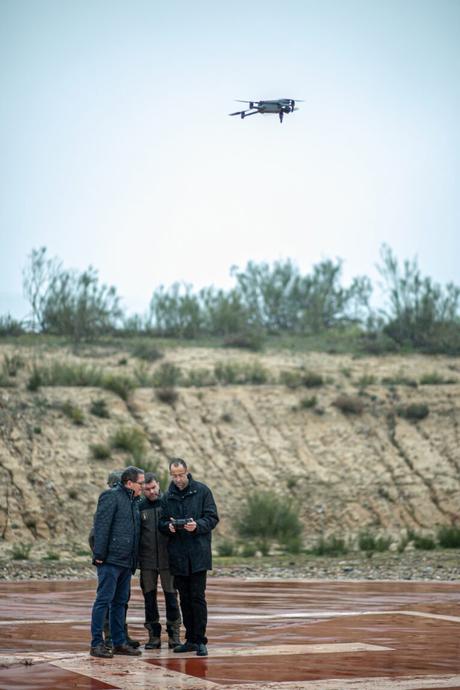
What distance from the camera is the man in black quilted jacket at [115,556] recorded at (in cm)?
1323

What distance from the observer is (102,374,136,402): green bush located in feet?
147

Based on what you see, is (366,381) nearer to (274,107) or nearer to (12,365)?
(12,365)

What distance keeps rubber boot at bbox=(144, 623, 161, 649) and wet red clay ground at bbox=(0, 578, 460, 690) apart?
11 cm

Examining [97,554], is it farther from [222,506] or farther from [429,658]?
[222,506]

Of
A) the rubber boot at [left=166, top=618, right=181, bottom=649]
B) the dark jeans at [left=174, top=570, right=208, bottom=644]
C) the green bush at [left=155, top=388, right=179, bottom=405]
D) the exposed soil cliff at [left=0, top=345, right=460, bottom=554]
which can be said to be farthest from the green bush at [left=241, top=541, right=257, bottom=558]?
the dark jeans at [left=174, top=570, right=208, bottom=644]

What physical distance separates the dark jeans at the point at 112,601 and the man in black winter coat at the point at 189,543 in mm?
578

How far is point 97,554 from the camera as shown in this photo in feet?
43.4

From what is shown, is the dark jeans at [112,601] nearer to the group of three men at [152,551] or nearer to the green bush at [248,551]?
the group of three men at [152,551]

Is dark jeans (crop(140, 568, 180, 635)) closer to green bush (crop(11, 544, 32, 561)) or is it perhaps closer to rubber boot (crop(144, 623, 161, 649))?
rubber boot (crop(144, 623, 161, 649))

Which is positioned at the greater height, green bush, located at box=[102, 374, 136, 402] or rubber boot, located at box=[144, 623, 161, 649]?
green bush, located at box=[102, 374, 136, 402]

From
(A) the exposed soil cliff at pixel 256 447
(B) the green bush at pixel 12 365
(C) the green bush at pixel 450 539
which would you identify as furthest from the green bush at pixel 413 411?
(B) the green bush at pixel 12 365

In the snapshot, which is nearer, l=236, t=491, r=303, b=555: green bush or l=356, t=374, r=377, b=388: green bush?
l=236, t=491, r=303, b=555: green bush

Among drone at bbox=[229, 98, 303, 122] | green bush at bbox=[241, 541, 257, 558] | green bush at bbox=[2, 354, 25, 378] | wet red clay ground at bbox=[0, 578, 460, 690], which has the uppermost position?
drone at bbox=[229, 98, 303, 122]

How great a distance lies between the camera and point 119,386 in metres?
44.8
